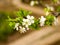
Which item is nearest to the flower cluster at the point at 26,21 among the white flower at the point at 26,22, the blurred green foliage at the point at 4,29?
the white flower at the point at 26,22

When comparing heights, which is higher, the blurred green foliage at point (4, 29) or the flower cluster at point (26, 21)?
the blurred green foliage at point (4, 29)

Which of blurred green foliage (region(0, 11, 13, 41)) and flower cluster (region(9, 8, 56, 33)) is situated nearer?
flower cluster (region(9, 8, 56, 33))

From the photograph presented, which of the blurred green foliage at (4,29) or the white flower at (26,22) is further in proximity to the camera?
the blurred green foliage at (4,29)

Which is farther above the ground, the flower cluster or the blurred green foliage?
the blurred green foliage

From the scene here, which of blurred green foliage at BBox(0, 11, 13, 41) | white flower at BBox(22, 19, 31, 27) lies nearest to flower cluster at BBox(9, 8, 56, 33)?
white flower at BBox(22, 19, 31, 27)

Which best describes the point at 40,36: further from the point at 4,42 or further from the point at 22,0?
the point at 22,0

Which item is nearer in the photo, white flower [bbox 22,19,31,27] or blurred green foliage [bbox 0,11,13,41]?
white flower [bbox 22,19,31,27]

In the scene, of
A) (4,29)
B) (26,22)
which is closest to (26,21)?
(26,22)

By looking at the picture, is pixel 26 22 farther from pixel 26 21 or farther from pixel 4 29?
pixel 4 29

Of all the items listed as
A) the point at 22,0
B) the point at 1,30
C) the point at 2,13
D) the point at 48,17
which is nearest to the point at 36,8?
the point at 22,0

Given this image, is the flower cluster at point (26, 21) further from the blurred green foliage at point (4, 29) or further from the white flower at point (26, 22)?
the blurred green foliage at point (4, 29)

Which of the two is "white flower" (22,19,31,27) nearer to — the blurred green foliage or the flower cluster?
the flower cluster
